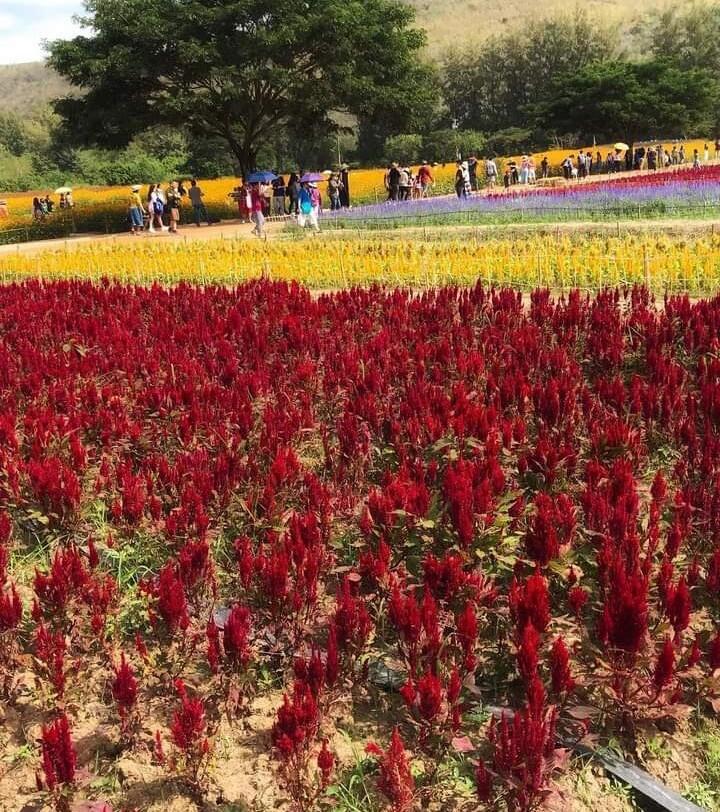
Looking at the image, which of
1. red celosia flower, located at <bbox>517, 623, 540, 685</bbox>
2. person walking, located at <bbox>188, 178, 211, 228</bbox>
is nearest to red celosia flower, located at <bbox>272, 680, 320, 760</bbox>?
red celosia flower, located at <bbox>517, 623, 540, 685</bbox>

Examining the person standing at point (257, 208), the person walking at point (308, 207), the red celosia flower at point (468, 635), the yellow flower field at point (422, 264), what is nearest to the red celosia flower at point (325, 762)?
the red celosia flower at point (468, 635)

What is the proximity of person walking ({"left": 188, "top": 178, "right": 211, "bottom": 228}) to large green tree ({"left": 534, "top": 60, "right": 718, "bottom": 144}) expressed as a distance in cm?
3465

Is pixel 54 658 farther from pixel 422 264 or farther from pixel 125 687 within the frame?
pixel 422 264

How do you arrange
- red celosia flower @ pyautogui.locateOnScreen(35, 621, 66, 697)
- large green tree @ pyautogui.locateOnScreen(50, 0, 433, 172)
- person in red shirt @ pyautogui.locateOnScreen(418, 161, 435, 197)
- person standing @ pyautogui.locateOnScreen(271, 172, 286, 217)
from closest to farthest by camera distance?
red celosia flower @ pyautogui.locateOnScreen(35, 621, 66, 697)
large green tree @ pyautogui.locateOnScreen(50, 0, 433, 172)
person standing @ pyautogui.locateOnScreen(271, 172, 286, 217)
person in red shirt @ pyautogui.locateOnScreen(418, 161, 435, 197)

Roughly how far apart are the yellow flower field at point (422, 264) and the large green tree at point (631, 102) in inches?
1687

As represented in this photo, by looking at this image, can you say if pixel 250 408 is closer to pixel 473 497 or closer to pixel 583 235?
pixel 473 497

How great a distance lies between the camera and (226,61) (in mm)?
23719

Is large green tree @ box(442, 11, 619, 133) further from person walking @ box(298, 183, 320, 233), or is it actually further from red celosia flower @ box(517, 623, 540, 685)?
red celosia flower @ box(517, 623, 540, 685)

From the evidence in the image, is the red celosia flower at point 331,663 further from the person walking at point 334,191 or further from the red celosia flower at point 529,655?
the person walking at point 334,191

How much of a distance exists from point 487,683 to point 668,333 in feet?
11.6

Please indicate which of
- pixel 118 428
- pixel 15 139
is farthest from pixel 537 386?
pixel 15 139

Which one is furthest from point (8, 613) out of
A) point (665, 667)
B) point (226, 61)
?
point (226, 61)

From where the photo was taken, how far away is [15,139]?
3612 inches

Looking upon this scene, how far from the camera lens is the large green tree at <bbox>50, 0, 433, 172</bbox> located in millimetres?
22766
